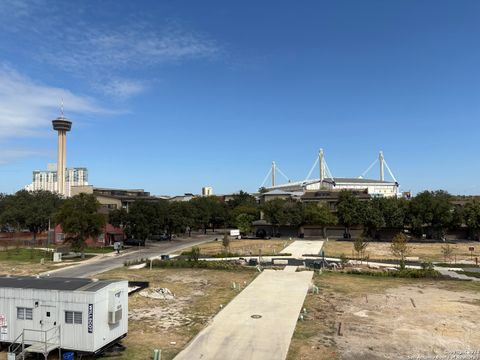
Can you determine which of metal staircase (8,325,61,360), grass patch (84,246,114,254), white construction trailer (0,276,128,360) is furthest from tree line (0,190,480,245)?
metal staircase (8,325,61,360)

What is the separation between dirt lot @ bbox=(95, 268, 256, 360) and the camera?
21050mm

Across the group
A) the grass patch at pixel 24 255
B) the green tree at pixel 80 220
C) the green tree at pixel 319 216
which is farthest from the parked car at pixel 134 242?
the green tree at pixel 319 216

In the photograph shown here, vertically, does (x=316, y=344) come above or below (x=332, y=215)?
below

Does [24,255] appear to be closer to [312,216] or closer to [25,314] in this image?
[25,314]

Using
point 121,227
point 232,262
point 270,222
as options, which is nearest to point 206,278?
point 232,262

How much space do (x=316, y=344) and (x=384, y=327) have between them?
17.3 feet

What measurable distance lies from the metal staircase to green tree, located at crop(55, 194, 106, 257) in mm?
39586

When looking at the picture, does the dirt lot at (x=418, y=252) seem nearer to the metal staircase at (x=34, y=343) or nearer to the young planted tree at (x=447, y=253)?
the young planted tree at (x=447, y=253)

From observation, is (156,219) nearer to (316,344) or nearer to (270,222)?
(270,222)

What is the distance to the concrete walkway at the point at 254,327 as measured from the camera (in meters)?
19.4

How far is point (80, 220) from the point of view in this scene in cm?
5703

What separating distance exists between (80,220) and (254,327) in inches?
1604

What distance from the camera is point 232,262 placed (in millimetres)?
49188

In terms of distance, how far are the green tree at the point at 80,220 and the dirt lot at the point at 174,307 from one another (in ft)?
48.6
